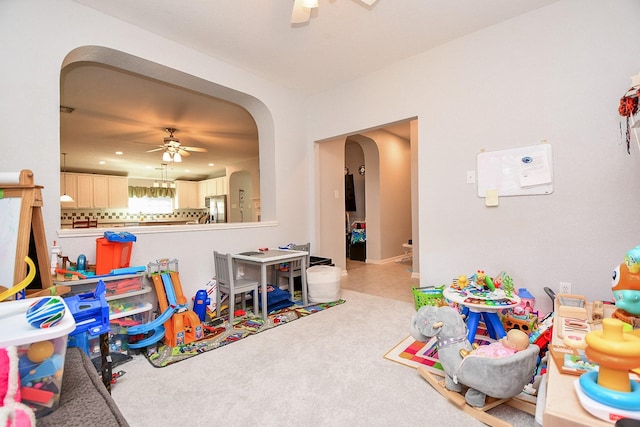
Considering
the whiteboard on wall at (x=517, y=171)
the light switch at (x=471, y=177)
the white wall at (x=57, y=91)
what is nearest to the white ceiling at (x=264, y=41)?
the white wall at (x=57, y=91)

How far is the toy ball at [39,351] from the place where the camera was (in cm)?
73

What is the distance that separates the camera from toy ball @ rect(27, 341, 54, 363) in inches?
28.7

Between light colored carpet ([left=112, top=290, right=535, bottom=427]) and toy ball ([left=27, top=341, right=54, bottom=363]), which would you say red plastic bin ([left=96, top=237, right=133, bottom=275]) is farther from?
toy ball ([left=27, top=341, right=54, bottom=363])

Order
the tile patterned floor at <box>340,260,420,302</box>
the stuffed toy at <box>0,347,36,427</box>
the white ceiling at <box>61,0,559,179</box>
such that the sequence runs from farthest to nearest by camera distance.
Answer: the tile patterned floor at <box>340,260,420,302</box>, the white ceiling at <box>61,0,559,179</box>, the stuffed toy at <box>0,347,36,427</box>

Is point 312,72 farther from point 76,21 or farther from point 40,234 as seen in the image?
point 40,234

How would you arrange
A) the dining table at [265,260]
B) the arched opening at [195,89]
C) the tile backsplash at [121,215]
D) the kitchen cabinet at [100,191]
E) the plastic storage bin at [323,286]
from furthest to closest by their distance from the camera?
the kitchen cabinet at [100,191] → the tile backsplash at [121,215] → the plastic storage bin at [323,286] → the dining table at [265,260] → the arched opening at [195,89]

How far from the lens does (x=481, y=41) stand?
2738mm

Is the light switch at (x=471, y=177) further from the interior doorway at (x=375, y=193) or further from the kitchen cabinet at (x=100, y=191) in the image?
the kitchen cabinet at (x=100, y=191)

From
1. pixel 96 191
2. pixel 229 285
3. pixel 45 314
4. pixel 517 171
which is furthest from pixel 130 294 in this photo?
pixel 96 191

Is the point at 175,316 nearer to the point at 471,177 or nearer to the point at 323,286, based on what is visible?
the point at 323,286

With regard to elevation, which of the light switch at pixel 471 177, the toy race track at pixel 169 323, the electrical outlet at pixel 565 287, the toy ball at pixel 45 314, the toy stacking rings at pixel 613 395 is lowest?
the toy race track at pixel 169 323

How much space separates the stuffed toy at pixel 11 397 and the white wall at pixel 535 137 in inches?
118

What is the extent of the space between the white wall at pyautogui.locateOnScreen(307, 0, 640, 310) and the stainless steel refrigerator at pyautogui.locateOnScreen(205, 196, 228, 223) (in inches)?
255

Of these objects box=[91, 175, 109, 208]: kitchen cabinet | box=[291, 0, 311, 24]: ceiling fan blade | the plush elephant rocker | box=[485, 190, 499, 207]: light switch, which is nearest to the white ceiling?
box=[291, 0, 311, 24]: ceiling fan blade
